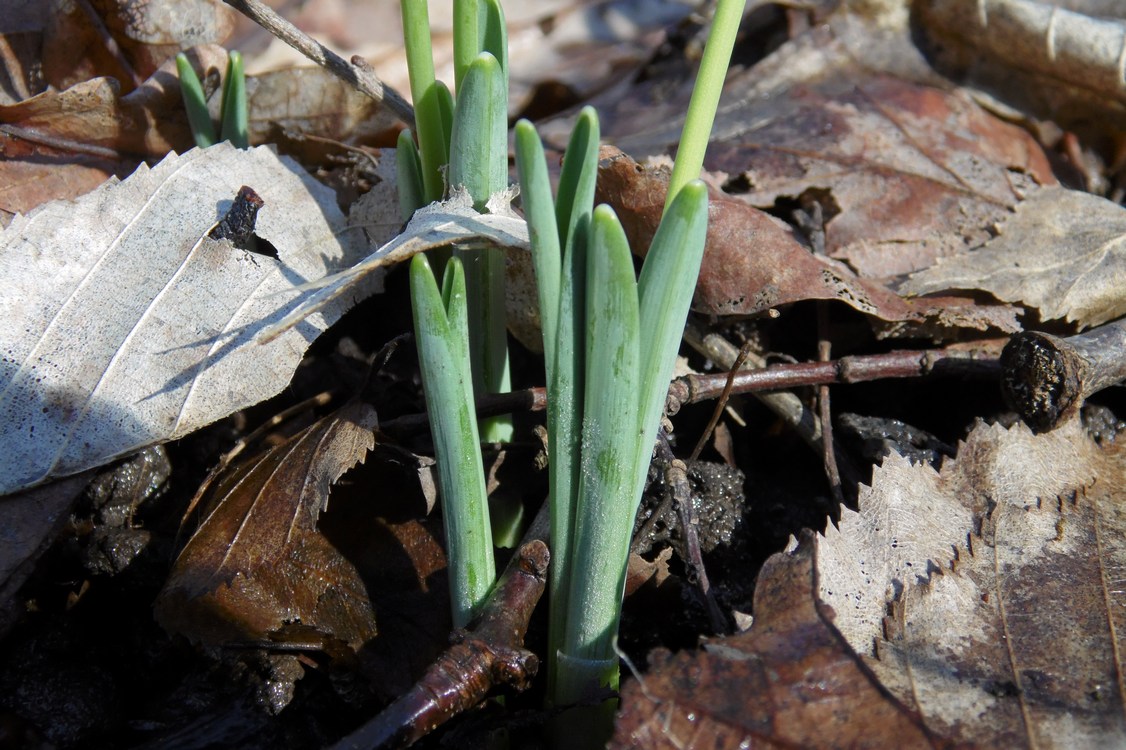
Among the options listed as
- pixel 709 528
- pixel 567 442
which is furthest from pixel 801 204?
pixel 567 442

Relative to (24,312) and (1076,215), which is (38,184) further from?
(1076,215)

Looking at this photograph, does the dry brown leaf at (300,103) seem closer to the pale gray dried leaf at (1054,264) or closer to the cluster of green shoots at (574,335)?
the cluster of green shoots at (574,335)

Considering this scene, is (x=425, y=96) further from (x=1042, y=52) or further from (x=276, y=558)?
(x=1042, y=52)

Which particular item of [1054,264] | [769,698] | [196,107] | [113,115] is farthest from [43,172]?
[1054,264]

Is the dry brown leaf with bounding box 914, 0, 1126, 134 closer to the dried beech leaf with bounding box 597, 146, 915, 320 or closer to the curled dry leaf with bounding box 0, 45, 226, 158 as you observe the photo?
the dried beech leaf with bounding box 597, 146, 915, 320

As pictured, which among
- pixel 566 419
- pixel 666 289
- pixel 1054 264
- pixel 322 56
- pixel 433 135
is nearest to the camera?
pixel 666 289

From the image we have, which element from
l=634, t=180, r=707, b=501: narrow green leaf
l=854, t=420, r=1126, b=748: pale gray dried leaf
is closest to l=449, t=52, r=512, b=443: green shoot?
l=634, t=180, r=707, b=501: narrow green leaf
